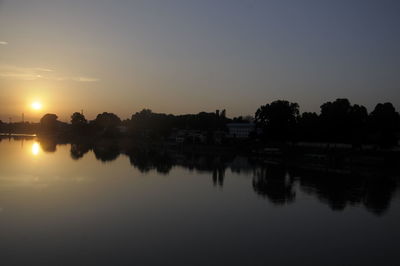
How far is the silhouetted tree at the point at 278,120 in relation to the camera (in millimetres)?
46844

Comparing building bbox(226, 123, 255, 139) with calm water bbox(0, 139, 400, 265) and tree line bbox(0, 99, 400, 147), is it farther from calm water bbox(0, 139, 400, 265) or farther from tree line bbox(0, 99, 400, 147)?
calm water bbox(0, 139, 400, 265)

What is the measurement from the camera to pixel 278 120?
4694cm

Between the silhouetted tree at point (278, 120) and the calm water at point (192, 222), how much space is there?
24053 millimetres

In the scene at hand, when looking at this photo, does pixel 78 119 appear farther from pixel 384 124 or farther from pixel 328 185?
pixel 328 185

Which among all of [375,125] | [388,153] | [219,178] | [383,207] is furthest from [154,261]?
[375,125]

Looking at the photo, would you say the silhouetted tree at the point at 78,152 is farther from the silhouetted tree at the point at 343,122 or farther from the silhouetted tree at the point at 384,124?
the silhouetted tree at the point at 384,124

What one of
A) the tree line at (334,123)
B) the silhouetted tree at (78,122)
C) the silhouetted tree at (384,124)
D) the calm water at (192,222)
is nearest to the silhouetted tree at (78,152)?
the calm water at (192,222)

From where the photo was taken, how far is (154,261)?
8.97 metres

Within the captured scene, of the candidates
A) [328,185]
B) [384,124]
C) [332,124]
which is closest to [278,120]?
[332,124]

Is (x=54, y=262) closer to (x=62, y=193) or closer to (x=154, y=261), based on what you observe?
(x=154, y=261)

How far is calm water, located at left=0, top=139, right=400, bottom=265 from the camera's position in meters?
9.46

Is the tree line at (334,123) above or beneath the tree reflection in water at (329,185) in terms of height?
above

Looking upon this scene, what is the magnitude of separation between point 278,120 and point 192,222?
3568 centimetres

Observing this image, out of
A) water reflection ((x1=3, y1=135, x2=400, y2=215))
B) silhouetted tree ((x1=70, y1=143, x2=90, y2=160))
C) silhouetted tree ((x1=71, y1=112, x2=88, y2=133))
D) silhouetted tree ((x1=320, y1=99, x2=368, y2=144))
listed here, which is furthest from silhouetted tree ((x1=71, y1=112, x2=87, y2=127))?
water reflection ((x1=3, y1=135, x2=400, y2=215))
